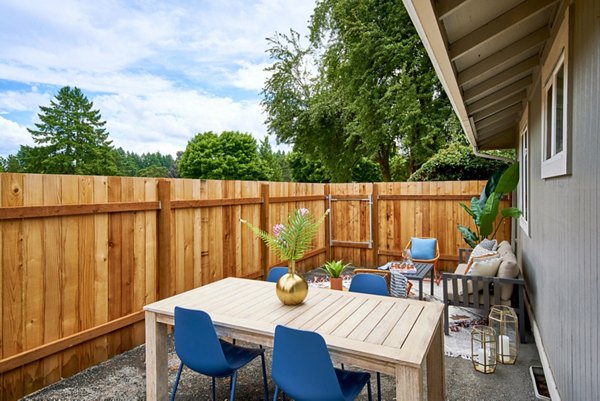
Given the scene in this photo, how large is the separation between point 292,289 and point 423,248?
4280 millimetres

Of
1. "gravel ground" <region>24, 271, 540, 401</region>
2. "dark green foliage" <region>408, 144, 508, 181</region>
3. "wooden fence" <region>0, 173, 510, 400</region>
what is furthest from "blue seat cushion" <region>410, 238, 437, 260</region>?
"dark green foliage" <region>408, 144, 508, 181</region>

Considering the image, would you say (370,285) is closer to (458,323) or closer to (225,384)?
(225,384)

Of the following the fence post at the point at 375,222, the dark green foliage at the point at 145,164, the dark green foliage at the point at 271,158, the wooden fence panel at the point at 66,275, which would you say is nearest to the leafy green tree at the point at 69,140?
the dark green foliage at the point at 145,164

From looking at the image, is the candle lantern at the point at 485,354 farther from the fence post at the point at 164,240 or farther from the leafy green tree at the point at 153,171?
the leafy green tree at the point at 153,171

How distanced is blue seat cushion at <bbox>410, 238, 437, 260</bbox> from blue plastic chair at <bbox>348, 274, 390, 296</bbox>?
336cm

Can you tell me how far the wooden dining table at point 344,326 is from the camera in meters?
1.72

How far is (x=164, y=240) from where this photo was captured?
3.72 meters

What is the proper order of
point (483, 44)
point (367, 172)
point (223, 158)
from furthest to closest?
1. point (223, 158)
2. point (367, 172)
3. point (483, 44)

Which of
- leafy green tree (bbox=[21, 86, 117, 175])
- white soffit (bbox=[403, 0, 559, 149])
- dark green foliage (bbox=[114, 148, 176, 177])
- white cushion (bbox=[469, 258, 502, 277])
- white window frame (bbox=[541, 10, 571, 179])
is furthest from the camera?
dark green foliage (bbox=[114, 148, 176, 177])

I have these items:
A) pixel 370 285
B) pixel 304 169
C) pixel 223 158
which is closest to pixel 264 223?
pixel 370 285

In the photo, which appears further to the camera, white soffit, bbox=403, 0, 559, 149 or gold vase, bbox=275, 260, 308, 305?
gold vase, bbox=275, 260, 308, 305

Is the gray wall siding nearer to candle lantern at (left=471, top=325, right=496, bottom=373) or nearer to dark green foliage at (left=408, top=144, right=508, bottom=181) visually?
candle lantern at (left=471, top=325, right=496, bottom=373)

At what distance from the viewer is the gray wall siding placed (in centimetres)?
148

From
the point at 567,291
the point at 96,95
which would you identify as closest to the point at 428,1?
the point at 567,291
